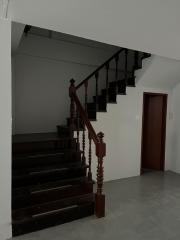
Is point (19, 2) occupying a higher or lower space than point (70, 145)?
higher

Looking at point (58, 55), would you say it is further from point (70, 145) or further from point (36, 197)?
point (36, 197)

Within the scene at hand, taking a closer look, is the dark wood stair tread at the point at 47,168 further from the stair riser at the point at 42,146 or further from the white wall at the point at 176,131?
the white wall at the point at 176,131

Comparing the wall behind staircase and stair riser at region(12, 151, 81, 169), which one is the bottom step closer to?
stair riser at region(12, 151, 81, 169)

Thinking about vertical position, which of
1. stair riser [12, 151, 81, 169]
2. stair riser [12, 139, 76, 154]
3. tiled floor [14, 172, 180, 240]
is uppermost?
stair riser [12, 139, 76, 154]

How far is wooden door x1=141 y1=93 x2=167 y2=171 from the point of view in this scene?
203 inches

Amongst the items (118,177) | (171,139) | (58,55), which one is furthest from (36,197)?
(171,139)

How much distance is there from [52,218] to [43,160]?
92 centimetres

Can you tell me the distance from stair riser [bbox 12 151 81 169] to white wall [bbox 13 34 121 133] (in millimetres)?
1335

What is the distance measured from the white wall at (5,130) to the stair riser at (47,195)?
27cm

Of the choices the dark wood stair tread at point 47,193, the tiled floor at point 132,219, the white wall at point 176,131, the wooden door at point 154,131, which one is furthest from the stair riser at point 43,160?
the white wall at point 176,131

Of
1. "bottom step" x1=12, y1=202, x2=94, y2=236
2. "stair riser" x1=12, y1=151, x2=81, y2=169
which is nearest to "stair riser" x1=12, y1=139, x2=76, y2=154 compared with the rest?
"stair riser" x1=12, y1=151, x2=81, y2=169

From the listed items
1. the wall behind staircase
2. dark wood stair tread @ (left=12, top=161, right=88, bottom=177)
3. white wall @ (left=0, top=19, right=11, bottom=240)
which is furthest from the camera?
the wall behind staircase

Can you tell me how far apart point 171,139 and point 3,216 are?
14.1 feet

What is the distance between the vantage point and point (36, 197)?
277 centimetres
